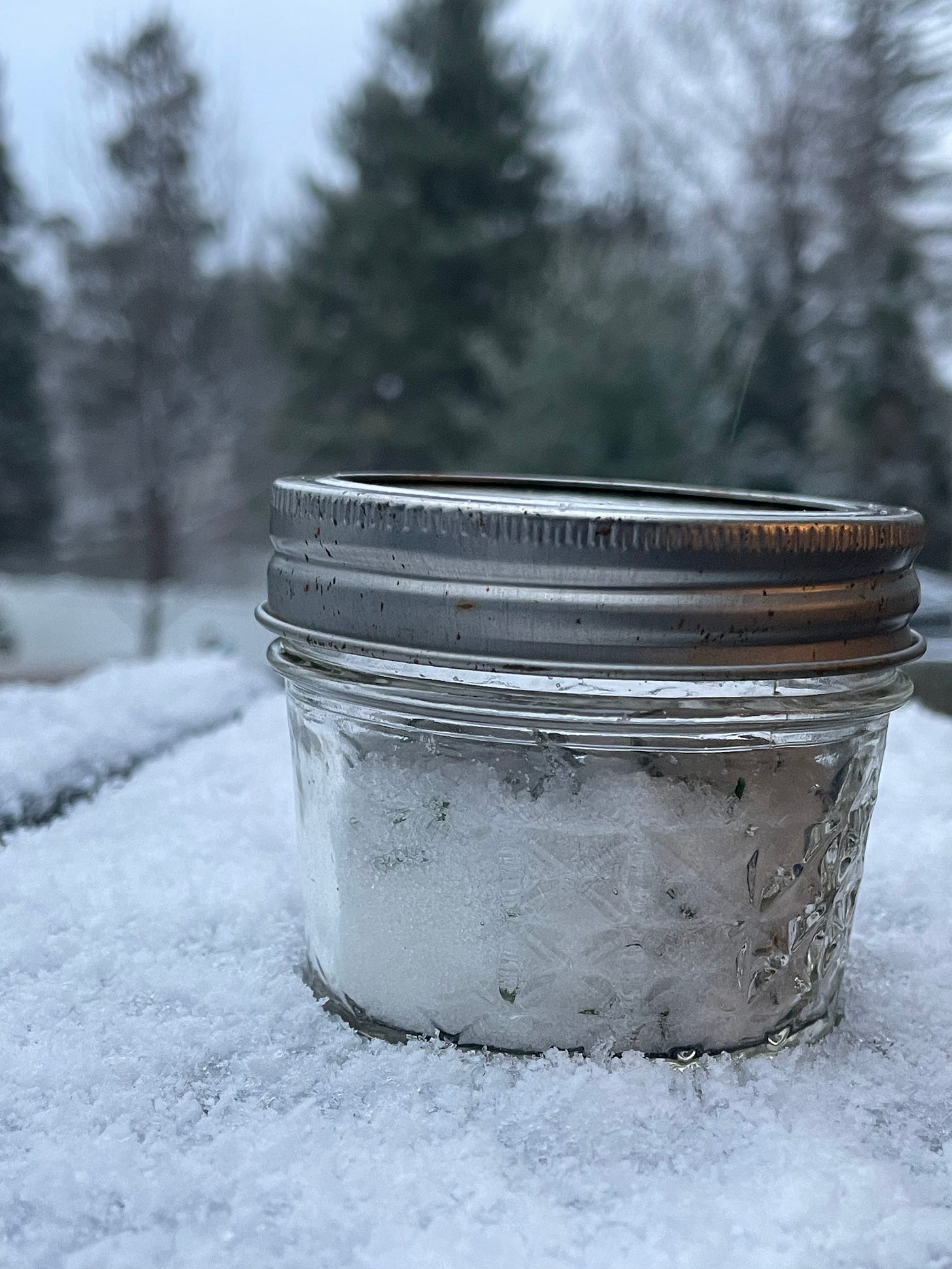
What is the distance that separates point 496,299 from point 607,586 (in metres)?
10.0

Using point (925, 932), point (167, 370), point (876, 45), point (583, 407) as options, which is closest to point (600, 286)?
point (583, 407)

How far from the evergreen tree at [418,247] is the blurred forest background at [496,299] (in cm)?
3

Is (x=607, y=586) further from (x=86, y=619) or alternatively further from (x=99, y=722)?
(x=86, y=619)

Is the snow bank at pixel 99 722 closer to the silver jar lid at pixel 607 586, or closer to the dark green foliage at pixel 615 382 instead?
the silver jar lid at pixel 607 586

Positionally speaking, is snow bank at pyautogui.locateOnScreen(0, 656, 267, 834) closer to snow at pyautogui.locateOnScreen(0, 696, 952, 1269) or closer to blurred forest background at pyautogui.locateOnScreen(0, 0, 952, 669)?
snow at pyautogui.locateOnScreen(0, 696, 952, 1269)

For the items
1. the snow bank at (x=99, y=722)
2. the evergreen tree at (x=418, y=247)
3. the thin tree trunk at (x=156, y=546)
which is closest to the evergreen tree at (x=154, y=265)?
the thin tree trunk at (x=156, y=546)

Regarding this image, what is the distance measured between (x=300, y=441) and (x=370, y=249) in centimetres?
210

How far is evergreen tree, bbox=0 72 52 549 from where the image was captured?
10164mm

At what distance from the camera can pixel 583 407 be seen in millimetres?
6402

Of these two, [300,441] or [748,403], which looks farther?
[300,441]

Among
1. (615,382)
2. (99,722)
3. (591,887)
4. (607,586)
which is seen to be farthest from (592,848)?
(615,382)

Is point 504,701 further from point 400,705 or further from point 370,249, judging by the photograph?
point 370,249

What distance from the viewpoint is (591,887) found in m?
0.49

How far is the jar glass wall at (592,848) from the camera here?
485 millimetres
